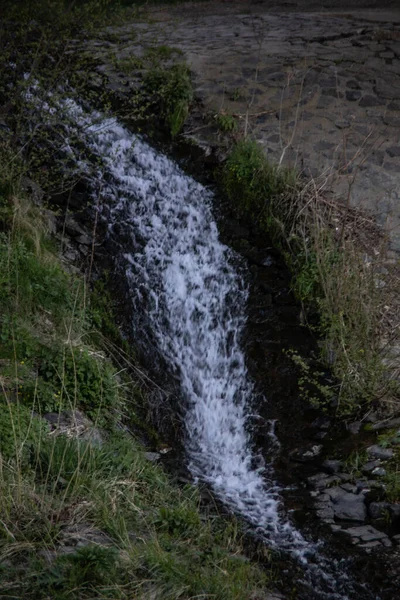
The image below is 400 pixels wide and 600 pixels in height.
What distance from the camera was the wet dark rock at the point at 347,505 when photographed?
4.79m

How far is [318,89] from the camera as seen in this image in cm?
860

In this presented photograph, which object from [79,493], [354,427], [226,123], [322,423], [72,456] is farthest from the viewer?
[226,123]

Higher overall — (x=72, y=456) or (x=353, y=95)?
(x=353, y=95)

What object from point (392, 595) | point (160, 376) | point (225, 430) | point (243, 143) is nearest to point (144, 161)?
point (243, 143)

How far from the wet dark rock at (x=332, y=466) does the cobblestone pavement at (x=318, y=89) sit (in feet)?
7.59

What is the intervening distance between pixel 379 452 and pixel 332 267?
1.72m

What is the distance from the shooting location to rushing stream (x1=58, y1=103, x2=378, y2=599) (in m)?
5.26

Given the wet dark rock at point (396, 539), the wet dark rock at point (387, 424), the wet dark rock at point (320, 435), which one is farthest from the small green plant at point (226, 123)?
the wet dark rock at point (396, 539)

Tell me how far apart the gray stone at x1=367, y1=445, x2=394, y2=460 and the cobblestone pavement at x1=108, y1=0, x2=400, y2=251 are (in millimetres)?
2167

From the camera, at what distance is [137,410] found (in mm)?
5648

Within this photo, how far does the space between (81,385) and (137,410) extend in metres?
0.63

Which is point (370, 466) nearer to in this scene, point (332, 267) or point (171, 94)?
point (332, 267)

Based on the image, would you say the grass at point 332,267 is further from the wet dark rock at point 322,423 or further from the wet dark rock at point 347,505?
the wet dark rock at point 347,505

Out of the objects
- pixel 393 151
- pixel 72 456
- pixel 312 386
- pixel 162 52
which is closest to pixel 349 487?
pixel 312 386
